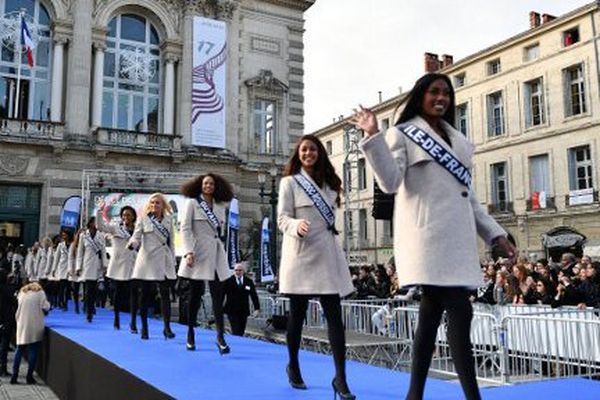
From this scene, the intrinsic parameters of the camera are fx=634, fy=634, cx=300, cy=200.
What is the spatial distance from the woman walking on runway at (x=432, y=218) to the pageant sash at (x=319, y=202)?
1386 millimetres

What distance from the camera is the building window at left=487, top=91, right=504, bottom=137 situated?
41.0 metres

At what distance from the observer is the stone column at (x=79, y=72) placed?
2598 centimetres

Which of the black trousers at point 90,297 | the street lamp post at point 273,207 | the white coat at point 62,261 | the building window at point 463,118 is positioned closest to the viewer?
the black trousers at point 90,297

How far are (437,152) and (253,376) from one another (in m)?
3.10

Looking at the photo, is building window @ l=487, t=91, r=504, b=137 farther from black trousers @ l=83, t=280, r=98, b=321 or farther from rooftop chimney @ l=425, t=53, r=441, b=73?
black trousers @ l=83, t=280, r=98, b=321

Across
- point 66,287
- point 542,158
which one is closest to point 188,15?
point 66,287

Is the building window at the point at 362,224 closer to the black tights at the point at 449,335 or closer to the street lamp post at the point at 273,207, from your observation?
the street lamp post at the point at 273,207

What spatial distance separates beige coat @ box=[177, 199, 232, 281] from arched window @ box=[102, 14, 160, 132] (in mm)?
21208

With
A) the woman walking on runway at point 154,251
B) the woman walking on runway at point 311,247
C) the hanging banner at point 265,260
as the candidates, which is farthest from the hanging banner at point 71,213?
the woman walking on runway at point 311,247

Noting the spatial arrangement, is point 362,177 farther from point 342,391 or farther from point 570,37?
point 342,391

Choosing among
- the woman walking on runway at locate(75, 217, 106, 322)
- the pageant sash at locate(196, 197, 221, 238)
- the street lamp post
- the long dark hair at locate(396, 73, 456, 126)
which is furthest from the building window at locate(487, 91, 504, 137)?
the long dark hair at locate(396, 73, 456, 126)

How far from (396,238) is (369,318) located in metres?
9.80

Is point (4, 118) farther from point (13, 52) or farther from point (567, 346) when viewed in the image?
point (567, 346)

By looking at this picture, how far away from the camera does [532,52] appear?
3872cm
